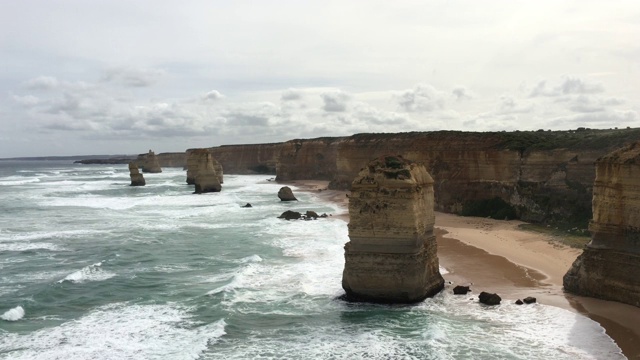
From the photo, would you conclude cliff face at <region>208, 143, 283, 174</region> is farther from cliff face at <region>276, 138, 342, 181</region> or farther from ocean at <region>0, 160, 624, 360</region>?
ocean at <region>0, 160, 624, 360</region>

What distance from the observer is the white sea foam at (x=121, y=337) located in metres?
13.6

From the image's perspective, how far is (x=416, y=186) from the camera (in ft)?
56.9

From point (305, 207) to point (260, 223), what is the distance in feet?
33.5

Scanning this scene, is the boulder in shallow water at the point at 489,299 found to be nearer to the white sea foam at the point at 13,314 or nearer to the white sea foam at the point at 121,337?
the white sea foam at the point at 121,337

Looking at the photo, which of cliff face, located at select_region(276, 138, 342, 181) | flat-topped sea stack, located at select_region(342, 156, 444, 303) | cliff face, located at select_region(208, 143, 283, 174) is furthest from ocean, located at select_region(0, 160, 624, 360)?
cliff face, located at select_region(208, 143, 283, 174)

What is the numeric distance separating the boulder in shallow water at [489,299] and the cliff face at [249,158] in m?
93.8

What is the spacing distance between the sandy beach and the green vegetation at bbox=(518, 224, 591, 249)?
530 millimetres

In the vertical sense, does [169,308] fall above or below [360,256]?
below

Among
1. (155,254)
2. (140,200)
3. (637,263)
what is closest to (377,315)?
(637,263)

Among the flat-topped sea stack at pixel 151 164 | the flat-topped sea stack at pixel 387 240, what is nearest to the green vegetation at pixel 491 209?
the flat-topped sea stack at pixel 387 240

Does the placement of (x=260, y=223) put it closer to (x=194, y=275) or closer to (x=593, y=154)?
(x=194, y=275)

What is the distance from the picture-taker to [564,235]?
28812 mm

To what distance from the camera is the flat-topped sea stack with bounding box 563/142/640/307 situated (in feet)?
52.3

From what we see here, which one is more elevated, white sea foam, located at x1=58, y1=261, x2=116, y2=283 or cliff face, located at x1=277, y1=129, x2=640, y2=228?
cliff face, located at x1=277, y1=129, x2=640, y2=228
